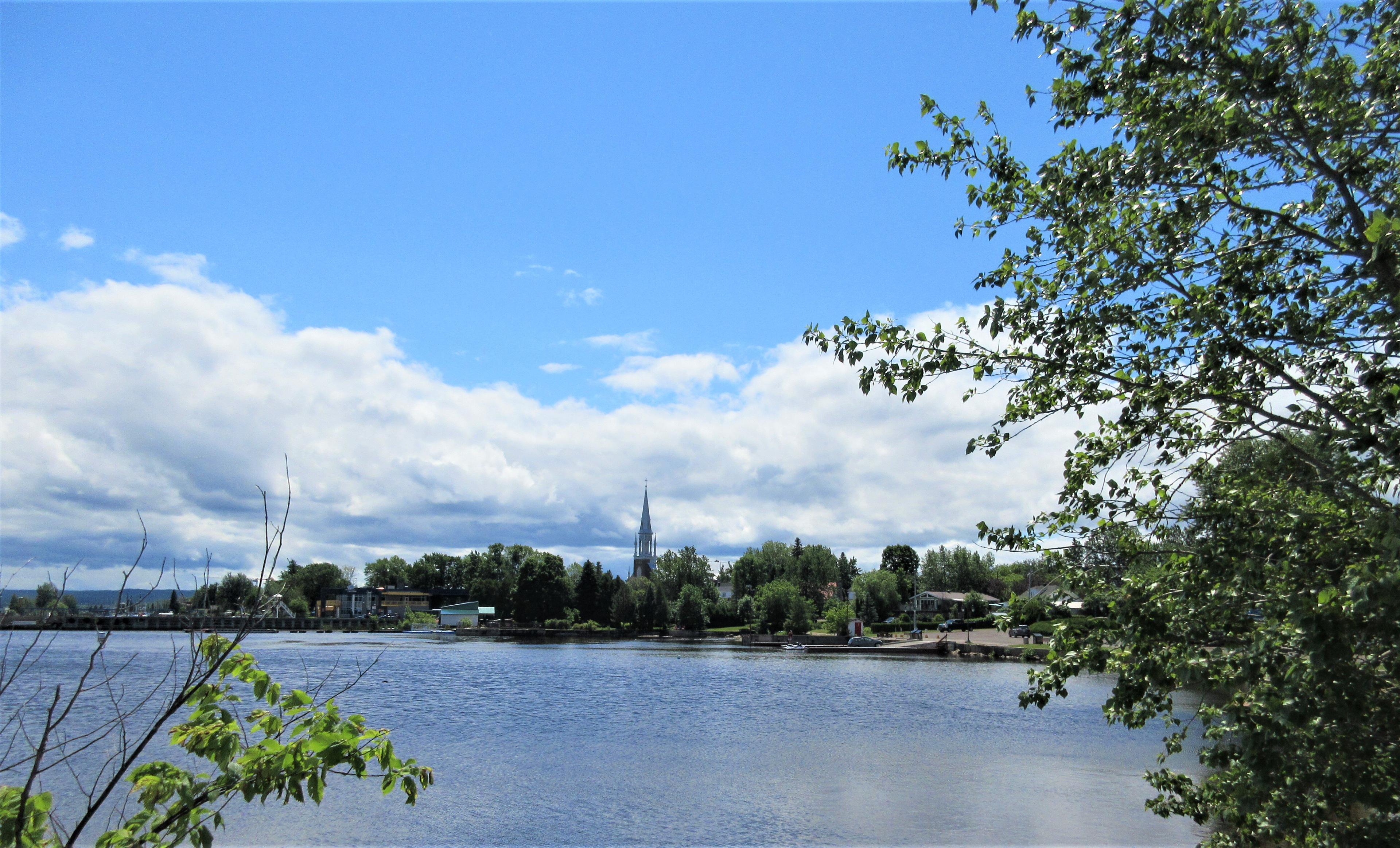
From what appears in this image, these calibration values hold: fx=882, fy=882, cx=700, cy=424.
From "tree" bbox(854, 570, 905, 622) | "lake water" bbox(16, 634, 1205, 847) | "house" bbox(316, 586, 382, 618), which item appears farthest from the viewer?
"house" bbox(316, 586, 382, 618)

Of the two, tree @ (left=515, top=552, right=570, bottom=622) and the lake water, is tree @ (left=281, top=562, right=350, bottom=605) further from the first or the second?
the lake water

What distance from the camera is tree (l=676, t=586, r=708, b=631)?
4277 inches

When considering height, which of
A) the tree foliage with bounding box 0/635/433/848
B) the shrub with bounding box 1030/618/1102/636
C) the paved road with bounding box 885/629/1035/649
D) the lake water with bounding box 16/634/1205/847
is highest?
the shrub with bounding box 1030/618/1102/636

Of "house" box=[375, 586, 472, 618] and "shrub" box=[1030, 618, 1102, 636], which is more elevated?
"shrub" box=[1030, 618, 1102, 636]

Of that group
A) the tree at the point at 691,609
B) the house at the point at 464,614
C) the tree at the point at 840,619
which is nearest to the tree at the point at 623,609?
the tree at the point at 691,609

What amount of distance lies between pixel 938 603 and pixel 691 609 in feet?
121

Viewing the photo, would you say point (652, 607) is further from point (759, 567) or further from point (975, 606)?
point (975, 606)

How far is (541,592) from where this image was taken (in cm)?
12469

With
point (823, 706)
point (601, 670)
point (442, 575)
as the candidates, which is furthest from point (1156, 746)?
point (442, 575)

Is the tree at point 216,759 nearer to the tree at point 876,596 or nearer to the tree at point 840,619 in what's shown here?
the tree at point 840,619

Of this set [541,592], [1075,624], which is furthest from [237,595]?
[541,592]

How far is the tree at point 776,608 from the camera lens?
10162 centimetres

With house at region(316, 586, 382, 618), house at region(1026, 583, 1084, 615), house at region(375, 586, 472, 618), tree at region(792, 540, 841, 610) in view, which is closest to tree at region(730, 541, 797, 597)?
tree at region(792, 540, 841, 610)

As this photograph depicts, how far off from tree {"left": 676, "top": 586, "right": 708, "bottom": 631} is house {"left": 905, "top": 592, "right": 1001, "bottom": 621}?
89.1 ft
